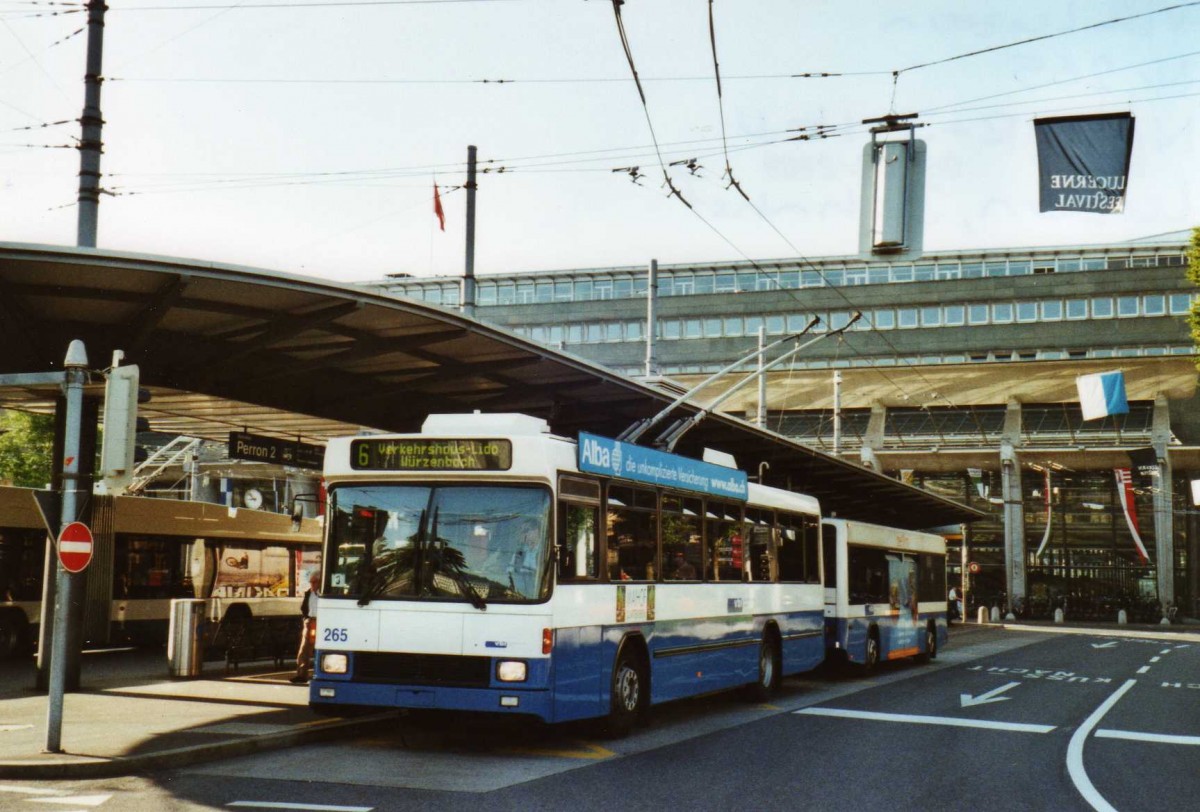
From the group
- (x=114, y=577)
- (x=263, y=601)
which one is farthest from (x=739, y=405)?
(x=114, y=577)

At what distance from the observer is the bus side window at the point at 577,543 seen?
1159 cm

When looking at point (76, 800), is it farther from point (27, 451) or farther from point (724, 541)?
point (27, 451)

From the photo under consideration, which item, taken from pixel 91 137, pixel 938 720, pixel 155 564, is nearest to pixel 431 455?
pixel 91 137

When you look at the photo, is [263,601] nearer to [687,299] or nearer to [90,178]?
[90,178]

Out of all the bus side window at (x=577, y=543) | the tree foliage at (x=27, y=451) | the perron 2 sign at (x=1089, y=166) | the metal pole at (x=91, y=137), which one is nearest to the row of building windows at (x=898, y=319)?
the tree foliage at (x=27, y=451)

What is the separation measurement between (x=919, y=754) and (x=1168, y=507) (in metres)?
49.9

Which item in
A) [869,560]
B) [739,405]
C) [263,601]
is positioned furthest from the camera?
[739,405]

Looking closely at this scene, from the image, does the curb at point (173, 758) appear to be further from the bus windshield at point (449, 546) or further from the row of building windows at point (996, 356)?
the row of building windows at point (996, 356)

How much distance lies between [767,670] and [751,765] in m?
6.90

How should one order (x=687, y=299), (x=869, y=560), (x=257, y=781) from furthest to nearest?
(x=687, y=299)
(x=869, y=560)
(x=257, y=781)

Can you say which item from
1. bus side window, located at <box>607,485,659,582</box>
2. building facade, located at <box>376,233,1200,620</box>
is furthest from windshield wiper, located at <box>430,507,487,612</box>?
building facade, located at <box>376,233,1200,620</box>

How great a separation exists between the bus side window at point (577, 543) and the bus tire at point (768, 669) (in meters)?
5.70

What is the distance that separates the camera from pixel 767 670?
1778cm

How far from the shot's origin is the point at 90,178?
15.1 metres
